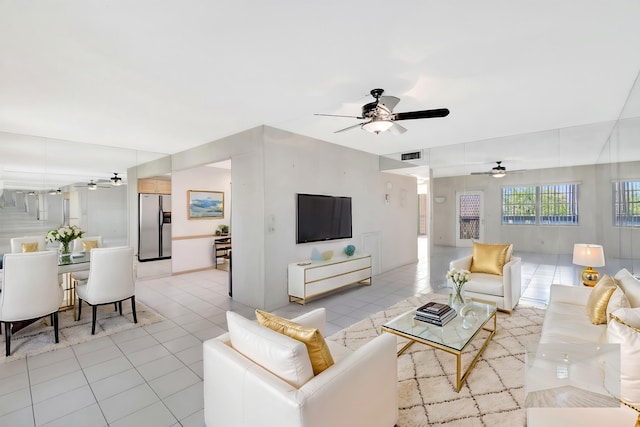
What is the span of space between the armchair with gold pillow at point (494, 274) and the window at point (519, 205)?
71 centimetres

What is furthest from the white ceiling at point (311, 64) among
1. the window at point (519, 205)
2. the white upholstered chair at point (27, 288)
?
the white upholstered chair at point (27, 288)

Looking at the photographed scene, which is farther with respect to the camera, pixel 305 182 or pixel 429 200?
pixel 429 200

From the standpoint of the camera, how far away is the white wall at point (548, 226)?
12.2ft

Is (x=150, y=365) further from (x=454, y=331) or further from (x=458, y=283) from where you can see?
(x=458, y=283)

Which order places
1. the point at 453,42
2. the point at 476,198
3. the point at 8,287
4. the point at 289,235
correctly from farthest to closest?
the point at 476,198
the point at 289,235
the point at 8,287
the point at 453,42

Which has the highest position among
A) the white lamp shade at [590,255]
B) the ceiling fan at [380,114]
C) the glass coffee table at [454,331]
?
the ceiling fan at [380,114]

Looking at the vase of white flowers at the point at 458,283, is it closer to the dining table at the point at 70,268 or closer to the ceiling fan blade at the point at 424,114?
the ceiling fan blade at the point at 424,114

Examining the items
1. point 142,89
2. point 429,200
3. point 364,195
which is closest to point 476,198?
point 429,200

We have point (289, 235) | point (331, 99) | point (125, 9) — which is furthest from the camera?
point (289, 235)

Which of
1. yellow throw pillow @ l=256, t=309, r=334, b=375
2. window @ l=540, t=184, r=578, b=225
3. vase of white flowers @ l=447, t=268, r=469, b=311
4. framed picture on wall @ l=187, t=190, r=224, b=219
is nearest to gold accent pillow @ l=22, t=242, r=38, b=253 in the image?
framed picture on wall @ l=187, t=190, r=224, b=219

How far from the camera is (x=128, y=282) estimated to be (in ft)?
11.9

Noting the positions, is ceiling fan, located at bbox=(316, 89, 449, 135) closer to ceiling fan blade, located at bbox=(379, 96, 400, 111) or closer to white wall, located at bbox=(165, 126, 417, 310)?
ceiling fan blade, located at bbox=(379, 96, 400, 111)

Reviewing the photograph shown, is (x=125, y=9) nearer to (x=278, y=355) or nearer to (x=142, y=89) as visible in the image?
(x=142, y=89)

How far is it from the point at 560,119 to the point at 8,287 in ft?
22.1
